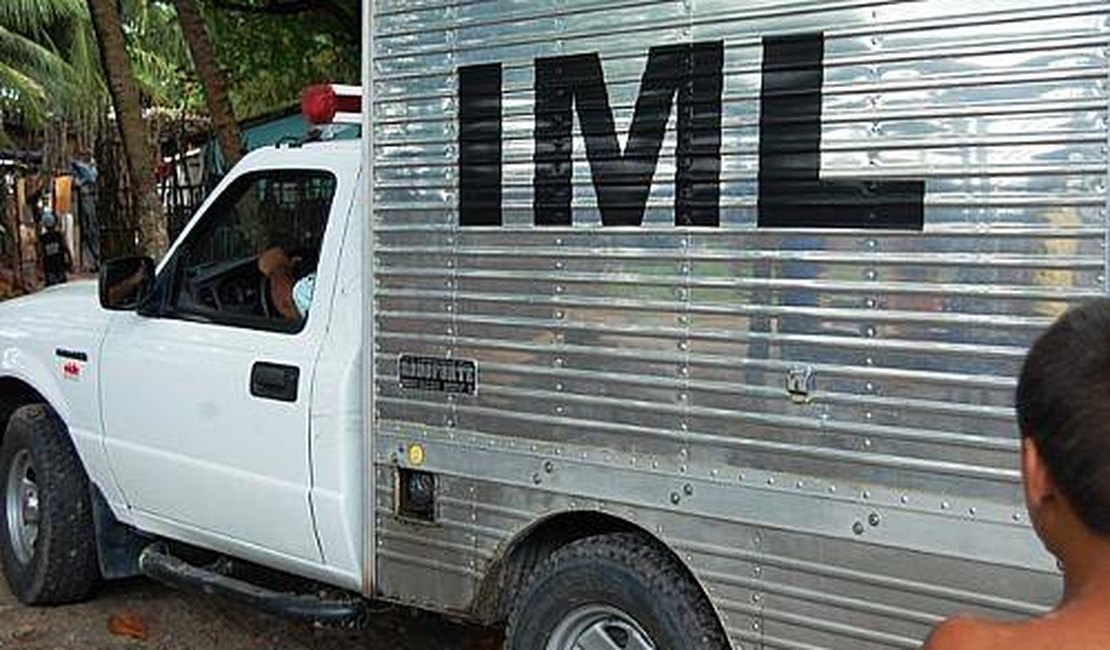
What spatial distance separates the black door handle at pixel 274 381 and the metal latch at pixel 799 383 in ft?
6.12

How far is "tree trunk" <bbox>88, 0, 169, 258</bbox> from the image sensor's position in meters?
9.20

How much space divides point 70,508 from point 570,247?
319 centimetres

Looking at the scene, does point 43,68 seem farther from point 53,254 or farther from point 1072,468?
point 1072,468

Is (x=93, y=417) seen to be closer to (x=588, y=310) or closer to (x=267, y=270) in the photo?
(x=267, y=270)

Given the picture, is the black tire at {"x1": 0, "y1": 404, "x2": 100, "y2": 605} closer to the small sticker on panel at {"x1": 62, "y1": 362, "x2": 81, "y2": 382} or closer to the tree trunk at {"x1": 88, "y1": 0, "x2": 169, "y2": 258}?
the small sticker on panel at {"x1": 62, "y1": 362, "x2": 81, "y2": 382}

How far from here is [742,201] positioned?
336 centimetres

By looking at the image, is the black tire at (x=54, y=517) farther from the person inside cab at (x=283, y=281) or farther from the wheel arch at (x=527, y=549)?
the wheel arch at (x=527, y=549)

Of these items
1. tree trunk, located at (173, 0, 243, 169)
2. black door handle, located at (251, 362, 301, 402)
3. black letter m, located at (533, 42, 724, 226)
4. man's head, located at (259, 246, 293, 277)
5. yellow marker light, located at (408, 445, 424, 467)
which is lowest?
yellow marker light, located at (408, 445, 424, 467)

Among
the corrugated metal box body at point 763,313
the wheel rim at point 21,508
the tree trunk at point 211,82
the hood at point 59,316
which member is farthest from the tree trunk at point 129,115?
the corrugated metal box body at point 763,313

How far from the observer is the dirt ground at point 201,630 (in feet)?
18.7

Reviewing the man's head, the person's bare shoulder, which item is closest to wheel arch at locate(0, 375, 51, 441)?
the man's head

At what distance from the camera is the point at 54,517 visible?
595 cm

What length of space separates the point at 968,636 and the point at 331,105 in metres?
3.81

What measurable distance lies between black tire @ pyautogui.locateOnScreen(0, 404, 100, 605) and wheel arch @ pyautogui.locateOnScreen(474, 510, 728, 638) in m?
2.56
